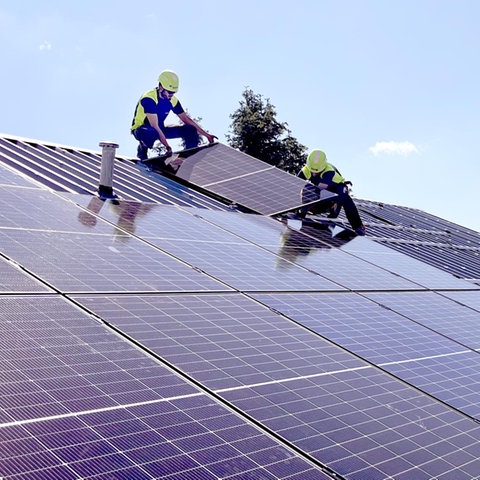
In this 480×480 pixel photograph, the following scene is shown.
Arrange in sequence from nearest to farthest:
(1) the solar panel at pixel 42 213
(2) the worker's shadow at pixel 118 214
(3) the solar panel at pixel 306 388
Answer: (3) the solar panel at pixel 306 388 < (1) the solar panel at pixel 42 213 < (2) the worker's shadow at pixel 118 214

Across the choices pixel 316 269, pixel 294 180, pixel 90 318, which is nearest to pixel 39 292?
pixel 90 318

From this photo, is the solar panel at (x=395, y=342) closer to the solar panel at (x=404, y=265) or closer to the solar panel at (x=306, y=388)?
the solar panel at (x=306, y=388)

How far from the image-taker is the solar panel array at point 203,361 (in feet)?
17.3

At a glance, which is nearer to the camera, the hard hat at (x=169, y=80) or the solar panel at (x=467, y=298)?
the solar panel at (x=467, y=298)

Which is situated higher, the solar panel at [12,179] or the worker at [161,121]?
the worker at [161,121]

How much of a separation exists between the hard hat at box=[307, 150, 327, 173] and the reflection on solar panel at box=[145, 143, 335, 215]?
61 centimetres

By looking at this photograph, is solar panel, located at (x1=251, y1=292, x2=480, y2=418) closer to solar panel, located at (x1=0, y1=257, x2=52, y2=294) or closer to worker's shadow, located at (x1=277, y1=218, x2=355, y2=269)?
worker's shadow, located at (x1=277, y1=218, x2=355, y2=269)

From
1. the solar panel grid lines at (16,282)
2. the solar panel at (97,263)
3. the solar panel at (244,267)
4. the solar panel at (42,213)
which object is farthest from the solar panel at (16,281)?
the solar panel at (244,267)

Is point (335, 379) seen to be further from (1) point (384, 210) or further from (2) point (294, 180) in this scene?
(1) point (384, 210)

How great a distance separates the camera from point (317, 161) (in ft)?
64.6

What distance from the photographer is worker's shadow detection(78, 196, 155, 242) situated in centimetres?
1071

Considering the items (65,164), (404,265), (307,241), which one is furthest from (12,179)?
(404,265)

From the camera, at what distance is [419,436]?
→ 22.5 ft

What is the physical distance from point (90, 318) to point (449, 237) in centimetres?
2080
